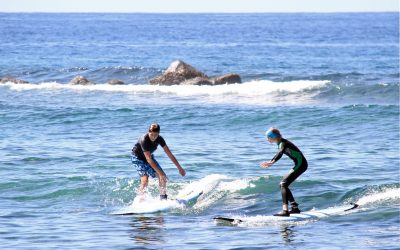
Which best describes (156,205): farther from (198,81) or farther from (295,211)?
(198,81)

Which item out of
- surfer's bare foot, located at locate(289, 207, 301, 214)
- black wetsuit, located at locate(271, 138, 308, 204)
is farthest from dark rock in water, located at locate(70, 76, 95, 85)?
surfer's bare foot, located at locate(289, 207, 301, 214)

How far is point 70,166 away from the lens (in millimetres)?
21828

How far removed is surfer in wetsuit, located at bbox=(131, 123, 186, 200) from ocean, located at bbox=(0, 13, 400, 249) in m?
0.76

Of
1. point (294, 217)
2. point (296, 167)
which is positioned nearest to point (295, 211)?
point (294, 217)

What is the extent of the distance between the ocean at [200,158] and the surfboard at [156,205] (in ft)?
0.70

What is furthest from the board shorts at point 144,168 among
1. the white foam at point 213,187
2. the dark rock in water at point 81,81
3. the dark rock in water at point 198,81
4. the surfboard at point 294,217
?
the dark rock in water at point 81,81

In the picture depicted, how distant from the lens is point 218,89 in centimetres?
3912

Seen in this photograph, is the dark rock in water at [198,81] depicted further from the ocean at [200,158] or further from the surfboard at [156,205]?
the surfboard at [156,205]

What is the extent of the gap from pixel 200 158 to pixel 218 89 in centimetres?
1650

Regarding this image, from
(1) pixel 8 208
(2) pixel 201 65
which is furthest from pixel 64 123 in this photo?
(2) pixel 201 65

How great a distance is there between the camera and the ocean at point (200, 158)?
15.0 meters

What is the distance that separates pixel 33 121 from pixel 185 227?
51.8 ft

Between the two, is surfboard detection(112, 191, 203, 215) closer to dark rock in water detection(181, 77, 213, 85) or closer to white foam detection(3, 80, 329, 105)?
white foam detection(3, 80, 329, 105)

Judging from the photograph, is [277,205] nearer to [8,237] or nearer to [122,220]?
[122,220]
